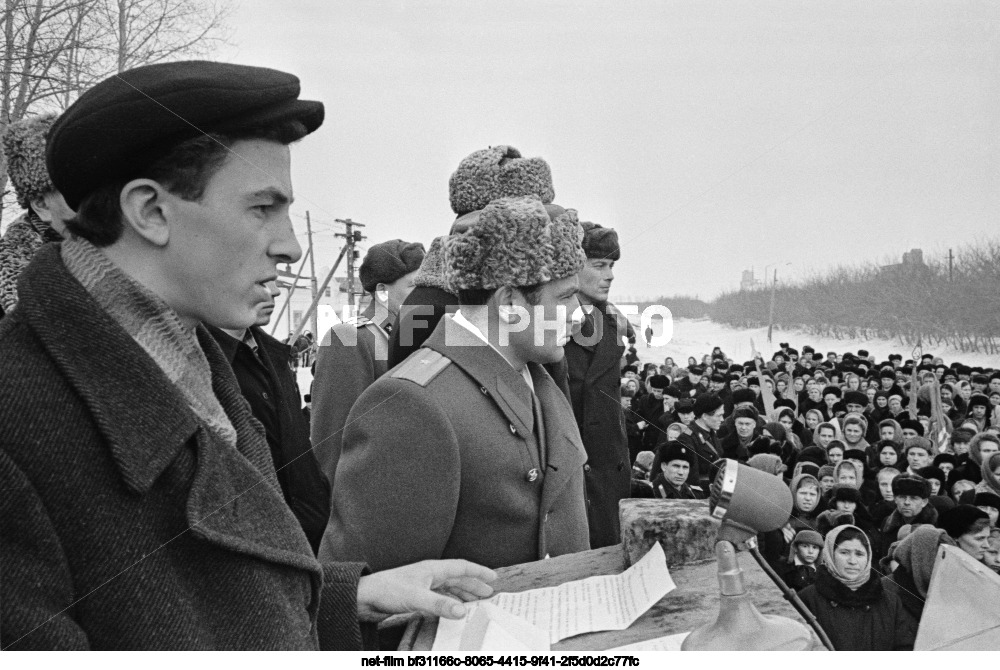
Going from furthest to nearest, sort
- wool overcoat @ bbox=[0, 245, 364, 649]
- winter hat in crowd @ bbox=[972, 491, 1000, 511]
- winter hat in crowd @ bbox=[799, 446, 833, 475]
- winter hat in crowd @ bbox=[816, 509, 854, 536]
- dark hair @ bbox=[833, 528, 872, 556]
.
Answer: winter hat in crowd @ bbox=[799, 446, 833, 475] → winter hat in crowd @ bbox=[972, 491, 1000, 511] → winter hat in crowd @ bbox=[816, 509, 854, 536] → dark hair @ bbox=[833, 528, 872, 556] → wool overcoat @ bbox=[0, 245, 364, 649]

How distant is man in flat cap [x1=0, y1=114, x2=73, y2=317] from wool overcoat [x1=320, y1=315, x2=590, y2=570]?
1.05 metres

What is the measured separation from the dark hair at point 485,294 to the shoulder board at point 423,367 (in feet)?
0.58

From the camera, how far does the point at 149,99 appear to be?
0.94 metres

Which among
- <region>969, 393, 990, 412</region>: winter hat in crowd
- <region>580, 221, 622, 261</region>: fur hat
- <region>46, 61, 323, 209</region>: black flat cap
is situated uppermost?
<region>580, 221, 622, 261</region>: fur hat

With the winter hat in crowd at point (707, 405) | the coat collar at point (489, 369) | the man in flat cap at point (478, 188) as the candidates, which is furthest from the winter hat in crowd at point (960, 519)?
the coat collar at point (489, 369)

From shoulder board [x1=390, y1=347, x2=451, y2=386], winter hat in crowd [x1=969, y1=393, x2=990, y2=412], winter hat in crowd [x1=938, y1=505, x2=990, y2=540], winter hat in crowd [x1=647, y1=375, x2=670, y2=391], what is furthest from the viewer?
winter hat in crowd [x1=647, y1=375, x2=670, y2=391]

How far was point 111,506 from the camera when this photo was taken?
837 mm

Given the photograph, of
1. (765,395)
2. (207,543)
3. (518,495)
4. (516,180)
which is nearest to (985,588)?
(518,495)

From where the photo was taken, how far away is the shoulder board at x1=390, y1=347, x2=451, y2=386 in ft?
5.78

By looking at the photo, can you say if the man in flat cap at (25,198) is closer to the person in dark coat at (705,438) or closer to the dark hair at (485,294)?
the dark hair at (485,294)

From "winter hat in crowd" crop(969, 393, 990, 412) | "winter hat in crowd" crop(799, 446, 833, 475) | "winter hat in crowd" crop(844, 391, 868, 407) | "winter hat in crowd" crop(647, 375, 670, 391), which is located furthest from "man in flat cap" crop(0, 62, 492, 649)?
"winter hat in crowd" crop(647, 375, 670, 391)

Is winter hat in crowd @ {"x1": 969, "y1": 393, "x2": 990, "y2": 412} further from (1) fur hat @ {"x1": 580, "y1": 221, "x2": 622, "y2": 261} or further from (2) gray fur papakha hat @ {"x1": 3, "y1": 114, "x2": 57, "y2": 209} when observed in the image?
(2) gray fur papakha hat @ {"x1": 3, "y1": 114, "x2": 57, "y2": 209}

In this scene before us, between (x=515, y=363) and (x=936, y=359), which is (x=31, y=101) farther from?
(x=936, y=359)

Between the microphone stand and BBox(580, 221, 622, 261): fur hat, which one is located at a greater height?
BBox(580, 221, 622, 261): fur hat
